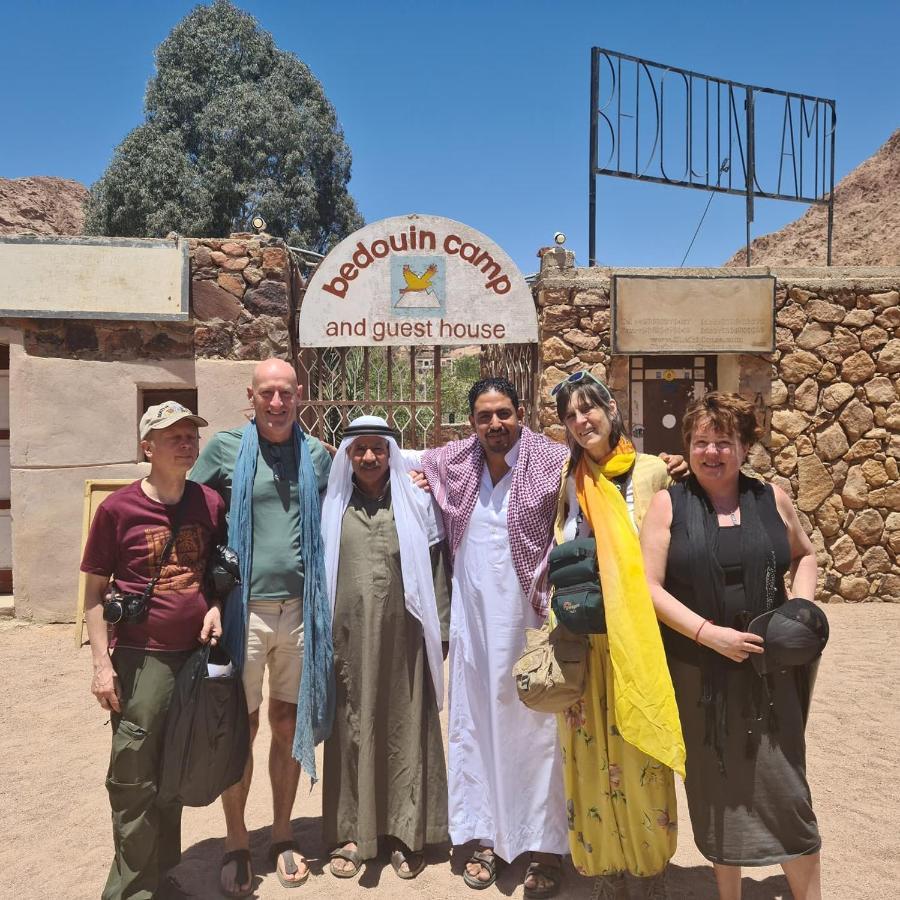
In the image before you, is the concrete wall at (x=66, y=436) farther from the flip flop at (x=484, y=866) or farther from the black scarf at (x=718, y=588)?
Answer: the black scarf at (x=718, y=588)

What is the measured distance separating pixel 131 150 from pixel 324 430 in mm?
11601

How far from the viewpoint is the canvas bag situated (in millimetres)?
2035

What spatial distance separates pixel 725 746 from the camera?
6.29ft

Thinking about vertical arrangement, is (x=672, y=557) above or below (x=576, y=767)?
above

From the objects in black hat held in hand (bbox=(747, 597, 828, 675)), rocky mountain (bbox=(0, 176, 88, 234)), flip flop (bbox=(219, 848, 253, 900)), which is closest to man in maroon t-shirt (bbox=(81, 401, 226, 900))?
flip flop (bbox=(219, 848, 253, 900))

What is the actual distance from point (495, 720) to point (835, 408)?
4594mm

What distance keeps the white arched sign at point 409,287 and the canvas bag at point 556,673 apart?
11.2 feet

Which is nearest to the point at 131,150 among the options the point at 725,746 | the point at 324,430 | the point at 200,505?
the point at 324,430

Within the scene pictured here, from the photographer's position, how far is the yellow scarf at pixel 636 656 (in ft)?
6.28

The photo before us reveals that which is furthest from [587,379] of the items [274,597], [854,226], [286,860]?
[854,226]

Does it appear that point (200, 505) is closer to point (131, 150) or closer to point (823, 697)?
point (823, 697)

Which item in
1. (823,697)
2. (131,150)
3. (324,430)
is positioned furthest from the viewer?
(131,150)

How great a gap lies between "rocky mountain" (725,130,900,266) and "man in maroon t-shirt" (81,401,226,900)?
55.0 ft

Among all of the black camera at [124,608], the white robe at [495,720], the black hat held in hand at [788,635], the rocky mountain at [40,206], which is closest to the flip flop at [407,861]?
the white robe at [495,720]
